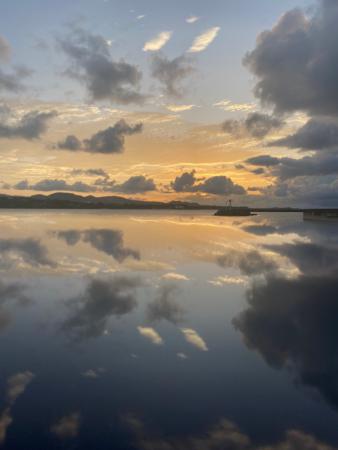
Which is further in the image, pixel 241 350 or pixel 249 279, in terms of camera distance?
pixel 249 279

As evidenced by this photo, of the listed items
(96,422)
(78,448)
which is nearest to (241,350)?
(96,422)

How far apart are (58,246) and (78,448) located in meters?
43.3

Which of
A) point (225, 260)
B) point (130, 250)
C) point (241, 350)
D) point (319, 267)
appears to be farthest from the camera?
point (130, 250)

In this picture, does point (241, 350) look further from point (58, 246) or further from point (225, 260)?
point (58, 246)

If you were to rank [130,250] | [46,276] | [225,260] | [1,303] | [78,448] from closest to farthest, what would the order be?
[78,448] < [1,303] < [46,276] < [225,260] < [130,250]

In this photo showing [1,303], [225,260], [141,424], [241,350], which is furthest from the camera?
[225,260]

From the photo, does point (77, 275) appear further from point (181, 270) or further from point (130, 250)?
point (130, 250)

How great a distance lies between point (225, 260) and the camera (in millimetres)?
40188

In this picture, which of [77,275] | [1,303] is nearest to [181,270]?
[77,275]

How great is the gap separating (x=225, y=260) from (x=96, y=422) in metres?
31.3

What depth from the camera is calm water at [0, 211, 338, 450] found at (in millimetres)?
9602

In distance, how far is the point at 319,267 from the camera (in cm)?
3678

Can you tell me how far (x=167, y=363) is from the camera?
13.7 m

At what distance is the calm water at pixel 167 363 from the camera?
31.5 ft
